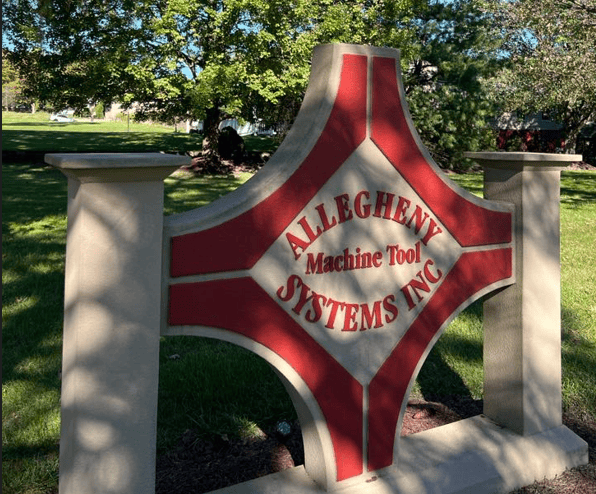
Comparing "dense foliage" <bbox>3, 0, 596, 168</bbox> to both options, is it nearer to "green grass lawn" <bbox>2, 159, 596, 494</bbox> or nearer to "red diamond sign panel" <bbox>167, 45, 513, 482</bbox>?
"green grass lawn" <bbox>2, 159, 596, 494</bbox>

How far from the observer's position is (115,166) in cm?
268

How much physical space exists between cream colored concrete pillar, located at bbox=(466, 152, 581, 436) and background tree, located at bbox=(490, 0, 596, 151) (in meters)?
13.6

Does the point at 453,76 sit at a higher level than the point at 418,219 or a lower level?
higher

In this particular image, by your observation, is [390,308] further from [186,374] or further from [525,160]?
[186,374]

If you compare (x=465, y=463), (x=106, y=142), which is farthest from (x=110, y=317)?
Answer: (x=106, y=142)

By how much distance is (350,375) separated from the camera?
11.8 feet

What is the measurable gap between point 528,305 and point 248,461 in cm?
187

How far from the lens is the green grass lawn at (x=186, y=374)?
462cm

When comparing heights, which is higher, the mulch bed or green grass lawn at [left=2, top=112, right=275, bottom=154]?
green grass lawn at [left=2, top=112, right=275, bottom=154]

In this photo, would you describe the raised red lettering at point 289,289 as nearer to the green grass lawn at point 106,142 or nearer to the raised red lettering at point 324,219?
the raised red lettering at point 324,219

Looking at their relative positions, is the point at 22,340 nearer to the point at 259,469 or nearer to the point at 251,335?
the point at 259,469

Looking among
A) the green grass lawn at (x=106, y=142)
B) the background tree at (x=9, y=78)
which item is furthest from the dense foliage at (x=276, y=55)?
the green grass lawn at (x=106, y=142)

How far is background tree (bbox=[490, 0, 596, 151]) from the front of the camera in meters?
17.0

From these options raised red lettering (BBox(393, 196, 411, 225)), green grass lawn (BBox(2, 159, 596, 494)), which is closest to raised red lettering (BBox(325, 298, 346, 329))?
raised red lettering (BBox(393, 196, 411, 225))
